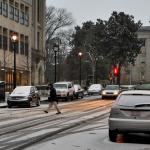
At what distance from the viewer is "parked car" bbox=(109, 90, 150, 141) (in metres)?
16.7

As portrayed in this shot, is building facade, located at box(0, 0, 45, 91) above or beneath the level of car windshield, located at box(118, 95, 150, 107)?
above


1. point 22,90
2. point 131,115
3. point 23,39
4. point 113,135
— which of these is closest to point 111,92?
point 22,90

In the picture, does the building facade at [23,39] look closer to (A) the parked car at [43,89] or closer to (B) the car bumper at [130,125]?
(A) the parked car at [43,89]

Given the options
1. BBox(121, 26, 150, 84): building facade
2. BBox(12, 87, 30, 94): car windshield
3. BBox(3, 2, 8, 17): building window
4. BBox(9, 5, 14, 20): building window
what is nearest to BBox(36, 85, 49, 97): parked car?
BBox(3, 2, 8, 17): building window

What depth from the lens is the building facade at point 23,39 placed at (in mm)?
68656

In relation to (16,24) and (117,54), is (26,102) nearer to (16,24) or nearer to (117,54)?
(16,24)

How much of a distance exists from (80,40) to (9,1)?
52904 mm

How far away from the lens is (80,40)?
123312mm

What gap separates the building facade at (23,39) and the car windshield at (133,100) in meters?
49.1

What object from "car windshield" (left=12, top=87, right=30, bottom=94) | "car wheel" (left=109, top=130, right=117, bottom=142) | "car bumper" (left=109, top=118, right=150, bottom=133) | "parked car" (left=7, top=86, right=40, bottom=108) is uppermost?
"car windshield" (left=12, top=87, right=30, bottom=94)

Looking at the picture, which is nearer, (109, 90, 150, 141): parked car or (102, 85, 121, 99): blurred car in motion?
(109, 90, 150, 141): parked car

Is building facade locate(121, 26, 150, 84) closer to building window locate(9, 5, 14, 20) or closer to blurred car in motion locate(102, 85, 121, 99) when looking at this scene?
building window locate(9, 5, 14, 20)

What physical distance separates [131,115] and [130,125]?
0.32 metres

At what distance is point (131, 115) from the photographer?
1689 cm
